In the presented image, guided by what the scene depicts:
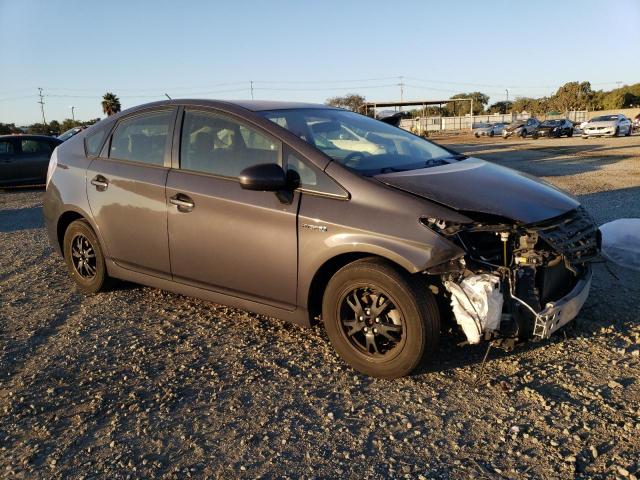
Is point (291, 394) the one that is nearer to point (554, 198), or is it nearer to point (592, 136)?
point (554, 198)

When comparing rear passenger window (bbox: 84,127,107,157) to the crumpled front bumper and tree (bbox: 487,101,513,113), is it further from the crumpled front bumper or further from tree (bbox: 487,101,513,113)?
tree (bbox: 487,101,513,113)

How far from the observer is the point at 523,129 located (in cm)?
3938

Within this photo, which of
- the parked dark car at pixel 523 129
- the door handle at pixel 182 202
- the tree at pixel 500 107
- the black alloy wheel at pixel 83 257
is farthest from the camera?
the tree at pixel 500 107

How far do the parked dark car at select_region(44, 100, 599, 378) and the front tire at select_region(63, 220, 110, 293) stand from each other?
16 cm

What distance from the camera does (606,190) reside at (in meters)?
10.2

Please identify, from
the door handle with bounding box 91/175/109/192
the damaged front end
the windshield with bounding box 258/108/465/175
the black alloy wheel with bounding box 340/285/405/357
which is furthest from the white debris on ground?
the door handle with bounding box 91/175/109/192

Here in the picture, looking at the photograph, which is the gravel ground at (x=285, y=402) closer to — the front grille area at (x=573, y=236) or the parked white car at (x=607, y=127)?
the front grille area at (x=573, y=236)

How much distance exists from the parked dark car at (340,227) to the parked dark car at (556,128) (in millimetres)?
35518

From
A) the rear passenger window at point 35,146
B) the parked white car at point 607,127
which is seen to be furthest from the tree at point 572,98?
the rear passenger window at point 35,146

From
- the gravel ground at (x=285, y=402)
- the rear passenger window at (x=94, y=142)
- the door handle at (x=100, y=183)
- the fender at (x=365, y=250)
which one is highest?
the rear passenger window at (x=94, y=142)

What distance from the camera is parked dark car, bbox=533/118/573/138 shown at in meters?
36.2

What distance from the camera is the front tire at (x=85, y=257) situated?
490 centimetres

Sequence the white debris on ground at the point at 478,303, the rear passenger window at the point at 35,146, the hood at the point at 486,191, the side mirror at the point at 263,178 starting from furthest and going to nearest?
1. the rear passenger window at the point at 35,146
2. the side mirror at the point at 263,178
3. the hood at the point at 486,191
4. the white debris on ground at the point at 478,303

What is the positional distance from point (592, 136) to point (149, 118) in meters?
33.9
